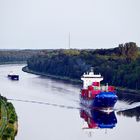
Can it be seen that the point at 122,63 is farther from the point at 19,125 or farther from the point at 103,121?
the point at 19,125

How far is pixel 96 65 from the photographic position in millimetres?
79438

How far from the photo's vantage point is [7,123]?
36.7 m

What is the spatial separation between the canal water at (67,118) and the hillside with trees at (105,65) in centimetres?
669

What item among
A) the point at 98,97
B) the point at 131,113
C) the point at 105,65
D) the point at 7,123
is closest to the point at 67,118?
the point at 98,97

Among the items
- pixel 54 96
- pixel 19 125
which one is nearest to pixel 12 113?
pixel 19 125

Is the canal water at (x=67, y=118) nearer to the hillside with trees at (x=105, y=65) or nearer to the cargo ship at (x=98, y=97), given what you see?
the cargo ship at (x=98, y=97)

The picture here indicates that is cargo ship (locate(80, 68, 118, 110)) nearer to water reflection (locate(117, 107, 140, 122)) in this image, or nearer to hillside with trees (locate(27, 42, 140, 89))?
water reflection (locate(117, 107, 140, 122))

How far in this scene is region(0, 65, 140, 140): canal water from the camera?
38438 mm

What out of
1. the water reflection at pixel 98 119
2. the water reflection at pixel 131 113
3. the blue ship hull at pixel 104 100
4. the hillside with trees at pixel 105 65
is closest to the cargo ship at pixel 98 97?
the blue ship hull at pixel 104 100

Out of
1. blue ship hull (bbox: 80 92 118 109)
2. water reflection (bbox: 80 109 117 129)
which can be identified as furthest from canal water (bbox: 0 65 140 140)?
blue ship hull (bbox: 80 92 118 109)

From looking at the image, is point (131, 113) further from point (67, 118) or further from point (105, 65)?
point (105, 65)

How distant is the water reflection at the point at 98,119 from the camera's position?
4308 cm

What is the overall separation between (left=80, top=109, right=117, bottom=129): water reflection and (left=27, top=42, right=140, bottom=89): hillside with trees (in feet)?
47.7

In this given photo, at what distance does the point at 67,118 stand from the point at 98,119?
2.33 m
